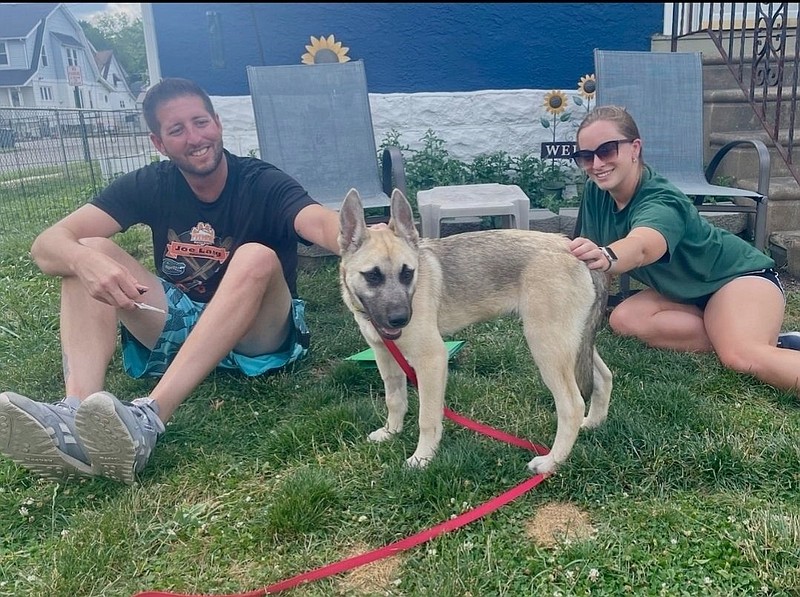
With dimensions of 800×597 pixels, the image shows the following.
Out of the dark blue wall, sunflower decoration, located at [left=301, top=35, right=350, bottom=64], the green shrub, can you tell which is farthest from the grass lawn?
the dark blue wall

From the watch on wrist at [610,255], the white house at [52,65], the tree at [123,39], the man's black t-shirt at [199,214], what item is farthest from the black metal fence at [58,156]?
the watch on wrist at [610,255]

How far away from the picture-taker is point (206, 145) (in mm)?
3373

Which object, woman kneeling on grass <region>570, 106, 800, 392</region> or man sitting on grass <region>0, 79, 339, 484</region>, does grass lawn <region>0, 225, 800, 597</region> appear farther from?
man sitting on grass <region>0, 79, 339, 484</region>

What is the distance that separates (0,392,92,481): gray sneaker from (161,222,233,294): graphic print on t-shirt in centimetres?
101

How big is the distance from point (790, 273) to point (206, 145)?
4379 mm

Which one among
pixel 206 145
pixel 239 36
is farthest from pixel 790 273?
pixel 239 36

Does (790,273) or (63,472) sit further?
(790,273)

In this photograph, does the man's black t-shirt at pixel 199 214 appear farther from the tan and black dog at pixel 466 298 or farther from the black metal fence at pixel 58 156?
the black metal fence at pixel 58 156

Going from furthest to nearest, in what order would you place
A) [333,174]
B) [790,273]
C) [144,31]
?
[144,31] → [333,174] → [790,273]

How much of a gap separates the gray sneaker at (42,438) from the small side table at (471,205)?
2.78 m

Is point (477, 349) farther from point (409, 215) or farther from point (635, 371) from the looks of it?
point (409, 215)

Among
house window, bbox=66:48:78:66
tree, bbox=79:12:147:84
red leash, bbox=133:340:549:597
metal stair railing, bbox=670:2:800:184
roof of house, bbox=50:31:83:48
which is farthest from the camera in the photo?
house window, bbox=66:48:78:66

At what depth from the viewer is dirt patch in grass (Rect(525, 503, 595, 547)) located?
2.39 m

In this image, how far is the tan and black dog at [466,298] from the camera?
8.94ft
